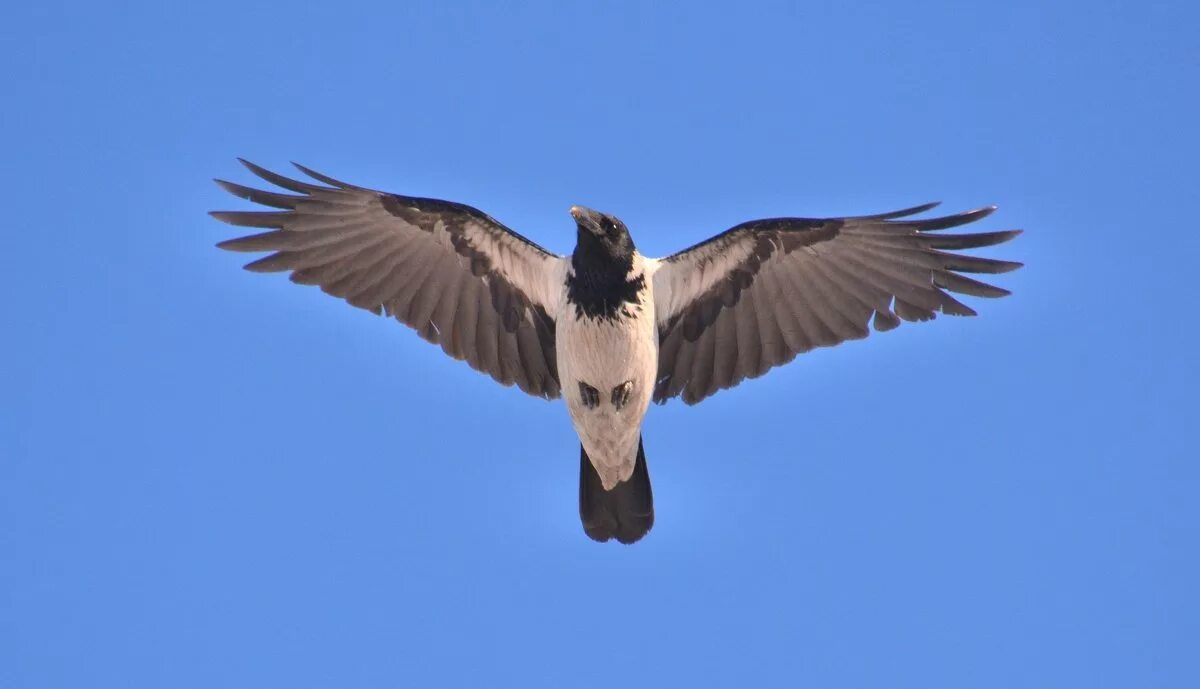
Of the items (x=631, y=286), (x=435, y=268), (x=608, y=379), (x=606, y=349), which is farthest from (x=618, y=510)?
(x=435, y=268)

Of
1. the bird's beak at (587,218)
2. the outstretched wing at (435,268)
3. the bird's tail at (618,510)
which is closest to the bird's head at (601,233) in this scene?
the bird's beak at (587,218)

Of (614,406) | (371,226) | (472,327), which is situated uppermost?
(371,226)

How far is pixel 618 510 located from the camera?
41.7 ft

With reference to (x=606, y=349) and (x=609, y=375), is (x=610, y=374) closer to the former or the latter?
(x=609, y=375)

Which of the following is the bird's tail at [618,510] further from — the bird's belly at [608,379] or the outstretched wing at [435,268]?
the outstretched wing at [435,268]

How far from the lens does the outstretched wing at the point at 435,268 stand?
1286cm

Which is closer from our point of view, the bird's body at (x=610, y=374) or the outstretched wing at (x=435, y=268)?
the bird's body at (x=610, y=374)

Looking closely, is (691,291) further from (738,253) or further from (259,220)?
(259,220)

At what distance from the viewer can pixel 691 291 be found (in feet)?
42.6

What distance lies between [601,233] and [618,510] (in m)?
2.46

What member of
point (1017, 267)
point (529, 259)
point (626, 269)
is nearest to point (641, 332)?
point (626, 269)

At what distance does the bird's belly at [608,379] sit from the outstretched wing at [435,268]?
668 mm

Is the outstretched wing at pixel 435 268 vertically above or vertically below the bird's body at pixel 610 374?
above

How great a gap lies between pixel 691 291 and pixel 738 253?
1.75ft
